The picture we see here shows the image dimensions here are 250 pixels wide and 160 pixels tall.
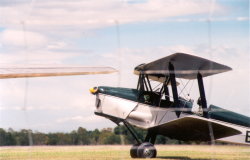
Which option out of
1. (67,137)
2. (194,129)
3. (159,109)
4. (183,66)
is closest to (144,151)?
(159,109)

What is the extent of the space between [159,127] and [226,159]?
1.93 meters

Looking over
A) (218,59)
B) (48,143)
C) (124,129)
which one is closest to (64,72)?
(48,143)

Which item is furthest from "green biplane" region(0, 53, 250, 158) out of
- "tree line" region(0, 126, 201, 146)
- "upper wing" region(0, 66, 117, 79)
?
"upper wing" region(0, 66, 117, 79)

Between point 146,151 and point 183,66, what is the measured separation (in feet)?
7.78

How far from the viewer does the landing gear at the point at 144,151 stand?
12094mm

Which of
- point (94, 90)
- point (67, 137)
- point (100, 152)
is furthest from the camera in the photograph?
point (100, 152)

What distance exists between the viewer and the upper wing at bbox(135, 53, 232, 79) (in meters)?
11.5

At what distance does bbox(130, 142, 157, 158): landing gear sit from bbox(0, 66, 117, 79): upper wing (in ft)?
15.9

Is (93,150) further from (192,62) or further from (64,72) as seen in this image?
(64,72)

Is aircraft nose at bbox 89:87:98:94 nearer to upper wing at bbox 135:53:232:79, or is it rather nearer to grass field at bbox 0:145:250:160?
upper wing at bbox 135:53:232:79

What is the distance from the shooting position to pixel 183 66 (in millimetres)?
12289

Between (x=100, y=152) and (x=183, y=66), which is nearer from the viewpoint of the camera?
(x=183, y=66)

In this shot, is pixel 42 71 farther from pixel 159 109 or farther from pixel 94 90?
pixel 159 109

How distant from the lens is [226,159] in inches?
466
